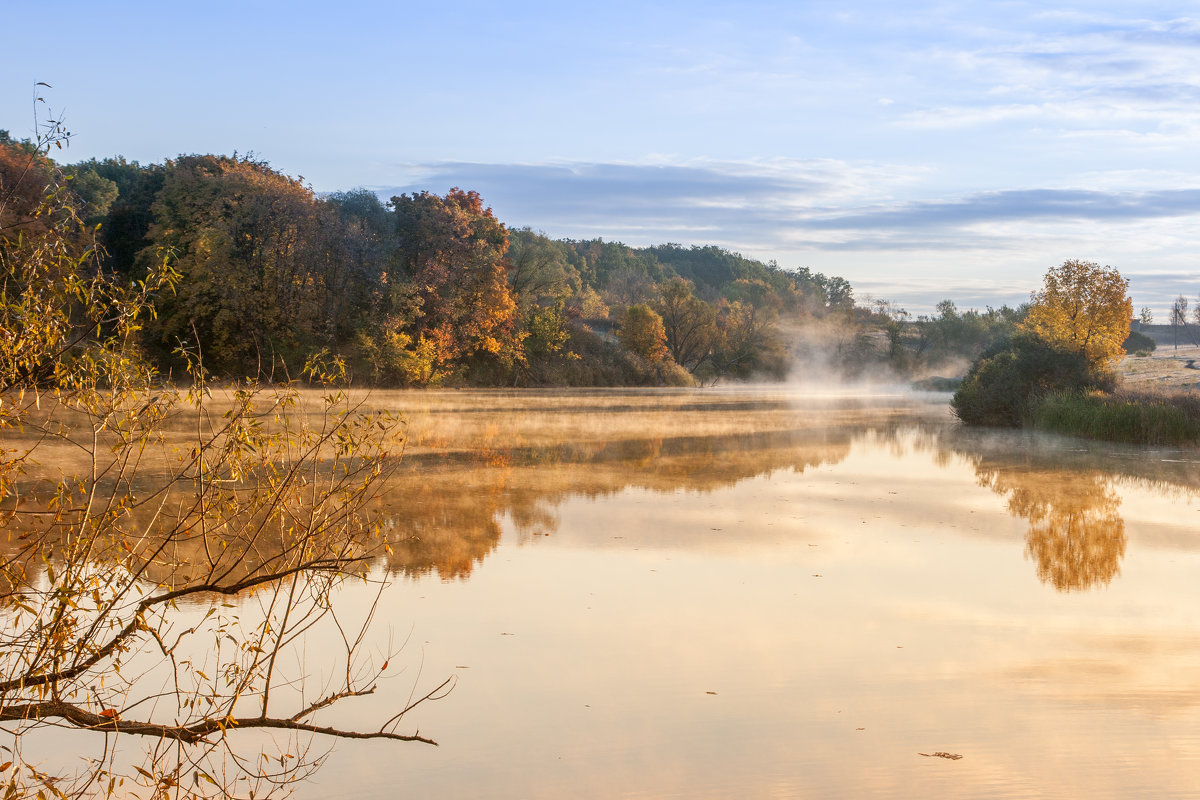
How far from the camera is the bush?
92.2 feet

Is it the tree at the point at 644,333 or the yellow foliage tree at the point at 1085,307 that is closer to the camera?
the yellow foliage tree at the point at 1085,307

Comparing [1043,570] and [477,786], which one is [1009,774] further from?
[1043,570]

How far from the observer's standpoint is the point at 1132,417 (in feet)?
77.6

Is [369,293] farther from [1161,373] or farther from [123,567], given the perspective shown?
[123,567]

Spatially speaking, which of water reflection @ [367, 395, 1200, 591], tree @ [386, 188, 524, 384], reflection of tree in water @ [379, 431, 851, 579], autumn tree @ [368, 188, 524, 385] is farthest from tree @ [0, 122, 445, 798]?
tree @ [386, 188, 524, 384]

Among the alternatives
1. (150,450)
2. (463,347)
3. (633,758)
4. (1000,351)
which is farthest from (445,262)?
(633,758)

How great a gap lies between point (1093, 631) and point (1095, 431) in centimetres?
1889

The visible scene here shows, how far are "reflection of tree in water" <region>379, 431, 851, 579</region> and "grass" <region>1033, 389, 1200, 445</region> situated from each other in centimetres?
612

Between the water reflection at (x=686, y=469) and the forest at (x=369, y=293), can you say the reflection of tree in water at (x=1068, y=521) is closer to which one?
the water reflection at (x=686, y=469)

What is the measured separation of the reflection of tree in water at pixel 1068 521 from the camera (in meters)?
9.76

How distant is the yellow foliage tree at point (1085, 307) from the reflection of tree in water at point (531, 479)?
12.8 m

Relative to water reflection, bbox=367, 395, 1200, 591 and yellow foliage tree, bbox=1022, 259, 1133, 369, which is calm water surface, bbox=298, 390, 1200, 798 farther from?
yellow foliage tree, bbox=1022, 259, 1133, 369

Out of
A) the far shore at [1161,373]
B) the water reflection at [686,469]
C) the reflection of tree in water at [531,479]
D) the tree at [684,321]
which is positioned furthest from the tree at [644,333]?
the reflection of tree in water at [531,479]

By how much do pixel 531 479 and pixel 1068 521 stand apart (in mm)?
7800
